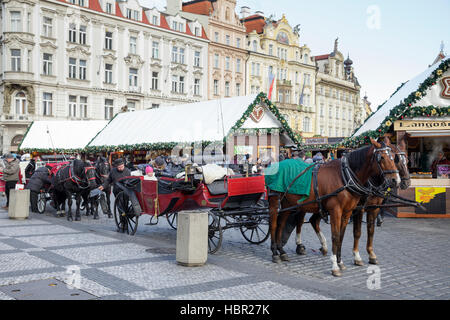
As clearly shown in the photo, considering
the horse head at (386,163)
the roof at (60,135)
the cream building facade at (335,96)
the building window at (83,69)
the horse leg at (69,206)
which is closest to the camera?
the horse head at (386,163)

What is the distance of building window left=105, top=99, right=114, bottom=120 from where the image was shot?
39.6 metres

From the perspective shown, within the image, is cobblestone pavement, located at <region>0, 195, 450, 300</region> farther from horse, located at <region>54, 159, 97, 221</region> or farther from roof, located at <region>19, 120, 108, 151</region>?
roof, located at <region>19, 120, 108, 151</region>

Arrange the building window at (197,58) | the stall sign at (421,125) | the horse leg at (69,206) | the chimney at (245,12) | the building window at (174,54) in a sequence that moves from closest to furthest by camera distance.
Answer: the horse leg at (69,206)
the stall sign at (421,125)
the building window at (174,54)
the building window at (197,58)
the chimney at (245,12)

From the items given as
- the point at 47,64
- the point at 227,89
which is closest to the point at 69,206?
the point at 47,64

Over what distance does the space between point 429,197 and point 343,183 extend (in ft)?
24.6

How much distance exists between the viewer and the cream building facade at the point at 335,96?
6269cm

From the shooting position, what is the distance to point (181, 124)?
20844 mm

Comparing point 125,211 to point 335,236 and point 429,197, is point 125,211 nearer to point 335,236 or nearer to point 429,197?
point 335,236

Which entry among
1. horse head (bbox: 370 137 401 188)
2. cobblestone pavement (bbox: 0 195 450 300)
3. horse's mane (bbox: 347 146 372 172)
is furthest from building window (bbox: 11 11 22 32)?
horse head (bbox: 370 137 401 188)

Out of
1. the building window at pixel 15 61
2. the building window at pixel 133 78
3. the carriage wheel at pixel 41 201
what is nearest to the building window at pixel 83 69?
the building window at pixel 133 78

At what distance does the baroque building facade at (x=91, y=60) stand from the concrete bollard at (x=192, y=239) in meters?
24.7

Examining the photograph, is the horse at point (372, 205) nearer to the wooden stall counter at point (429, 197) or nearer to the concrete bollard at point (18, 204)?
the wooden stall counter at point (429, 197)
